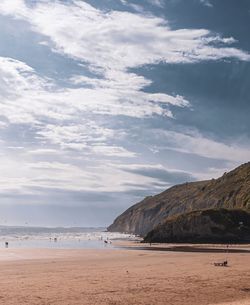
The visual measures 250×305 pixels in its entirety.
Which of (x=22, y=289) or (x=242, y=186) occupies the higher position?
(x=242, y=186)

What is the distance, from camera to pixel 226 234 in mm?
102125

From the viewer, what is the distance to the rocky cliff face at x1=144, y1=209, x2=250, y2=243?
4021 inches

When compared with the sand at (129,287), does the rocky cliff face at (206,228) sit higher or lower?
higher

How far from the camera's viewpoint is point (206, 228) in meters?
104

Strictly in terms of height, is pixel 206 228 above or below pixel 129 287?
above

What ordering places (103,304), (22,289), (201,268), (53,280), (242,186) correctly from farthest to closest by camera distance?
1. (242,186)
2. (201,268)
3. (53,280)
4. (22,289)
5. (103,304)

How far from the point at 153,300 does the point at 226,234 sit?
8247cm

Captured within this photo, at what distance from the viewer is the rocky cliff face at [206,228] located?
102125mm

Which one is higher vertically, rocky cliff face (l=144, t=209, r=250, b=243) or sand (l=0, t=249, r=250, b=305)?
rocky cliff face (l=144, t=209, r=250, b=243)

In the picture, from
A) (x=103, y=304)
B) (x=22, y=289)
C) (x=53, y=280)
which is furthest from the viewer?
(x=53, y=280)

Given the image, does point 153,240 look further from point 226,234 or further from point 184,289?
point 184,289

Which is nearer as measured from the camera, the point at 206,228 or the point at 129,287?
the point at 129,287

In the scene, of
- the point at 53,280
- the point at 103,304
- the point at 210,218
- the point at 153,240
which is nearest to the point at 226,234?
the point at 210,218

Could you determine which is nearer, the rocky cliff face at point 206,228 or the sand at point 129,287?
the sand at point 129,287
